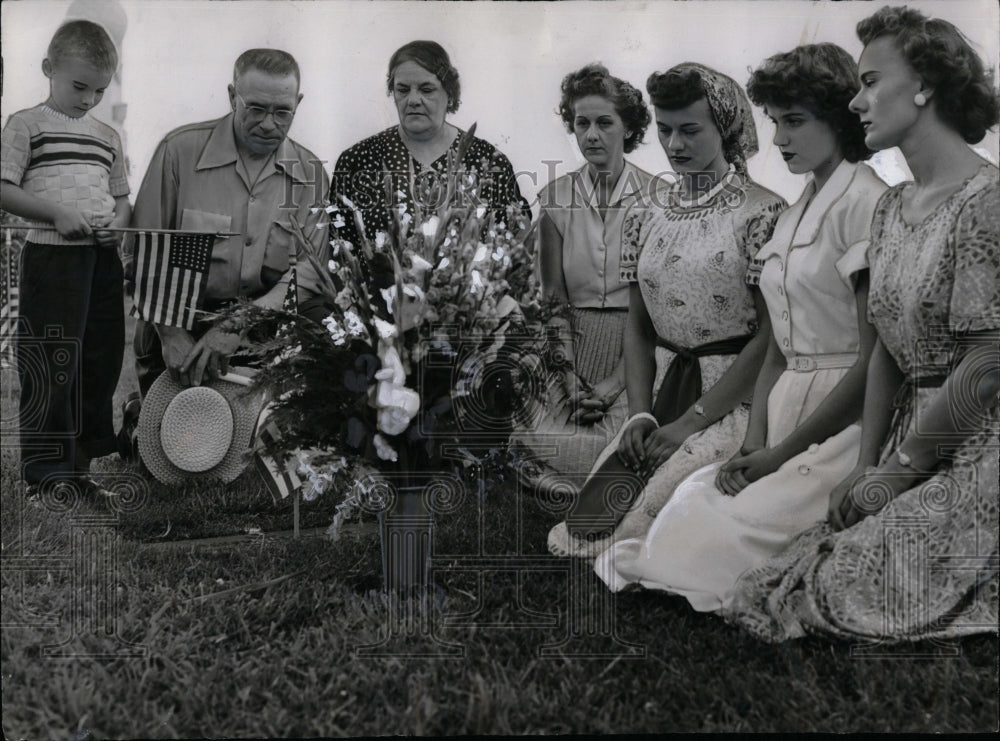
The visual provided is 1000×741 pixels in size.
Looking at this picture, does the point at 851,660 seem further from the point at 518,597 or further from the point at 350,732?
the point at 350,732

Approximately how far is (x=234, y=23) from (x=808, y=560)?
10.1 feet

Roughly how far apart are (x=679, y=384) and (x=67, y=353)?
2469 millimetres

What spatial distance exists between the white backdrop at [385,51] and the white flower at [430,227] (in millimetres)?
478

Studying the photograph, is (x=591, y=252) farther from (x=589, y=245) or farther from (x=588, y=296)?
(x=588, y=296)

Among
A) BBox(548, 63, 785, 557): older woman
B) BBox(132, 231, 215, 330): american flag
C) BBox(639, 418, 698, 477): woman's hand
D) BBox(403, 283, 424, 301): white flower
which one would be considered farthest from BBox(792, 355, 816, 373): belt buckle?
BBox(132, 231, 215, 330): american flag

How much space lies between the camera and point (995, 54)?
4148 mm

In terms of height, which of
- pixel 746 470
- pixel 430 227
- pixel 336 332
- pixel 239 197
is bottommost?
pixel 746 470

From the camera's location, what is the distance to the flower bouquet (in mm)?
4051

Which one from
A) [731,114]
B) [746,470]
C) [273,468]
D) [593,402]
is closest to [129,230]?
[273,468]

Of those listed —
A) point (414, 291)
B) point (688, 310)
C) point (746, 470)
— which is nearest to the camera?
point (414, 291)

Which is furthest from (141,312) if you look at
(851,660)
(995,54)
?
(995,54)

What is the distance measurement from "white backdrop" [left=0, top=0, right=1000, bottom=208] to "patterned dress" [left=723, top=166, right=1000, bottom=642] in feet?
3.33

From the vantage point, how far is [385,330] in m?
3.99

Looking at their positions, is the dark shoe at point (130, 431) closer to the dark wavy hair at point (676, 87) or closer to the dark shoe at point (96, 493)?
the dark shoe at point (96, 493)
